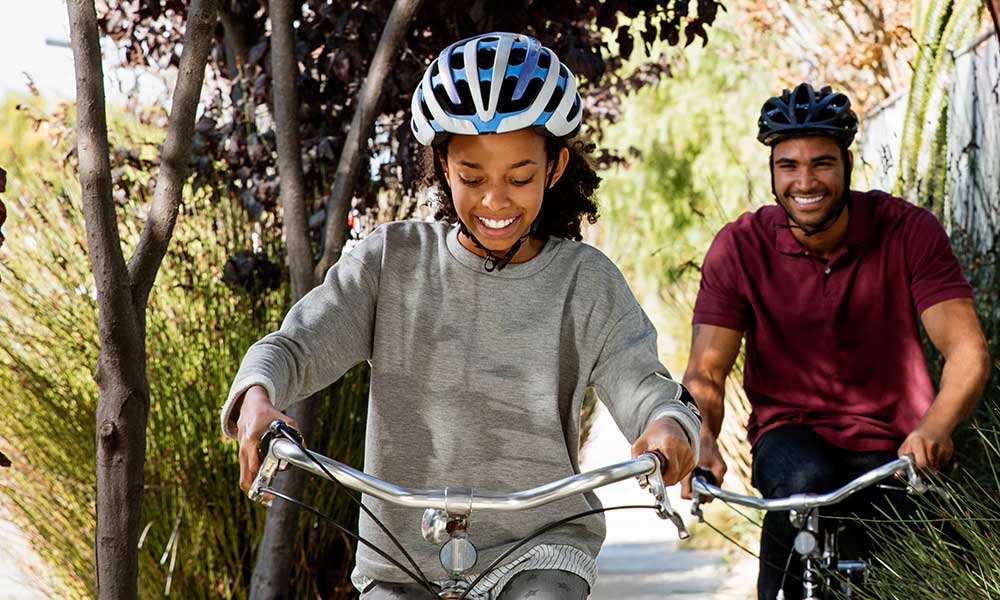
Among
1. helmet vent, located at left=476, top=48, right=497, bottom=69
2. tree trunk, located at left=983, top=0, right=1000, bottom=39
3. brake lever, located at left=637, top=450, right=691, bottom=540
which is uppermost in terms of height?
tree trunk, located at left=983, top=0, right=1000, bottom=39

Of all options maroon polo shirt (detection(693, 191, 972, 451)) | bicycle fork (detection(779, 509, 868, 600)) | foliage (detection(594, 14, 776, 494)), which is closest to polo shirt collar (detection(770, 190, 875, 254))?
maroon polo shirt (detection(693, 191, 972, 451))

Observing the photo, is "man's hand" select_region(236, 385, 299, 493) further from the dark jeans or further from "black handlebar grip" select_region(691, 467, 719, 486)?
the dark jeans

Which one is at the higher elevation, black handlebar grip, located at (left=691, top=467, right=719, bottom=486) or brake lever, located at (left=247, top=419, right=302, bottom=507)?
brake lever, located at (left=247, top=419, right=302, bottom=507)

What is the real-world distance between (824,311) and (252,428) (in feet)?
7.23

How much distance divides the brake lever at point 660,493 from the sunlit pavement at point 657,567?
15.5 feet

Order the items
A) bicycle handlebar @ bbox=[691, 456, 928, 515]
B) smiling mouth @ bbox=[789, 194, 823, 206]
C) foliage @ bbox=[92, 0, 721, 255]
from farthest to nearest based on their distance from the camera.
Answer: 1. foliage @ bbox=[92, 0, 721, 255]
2. smiling mouth @ bbox=[789, 194, 823, 206]
3. bicycle handlebar @ bbox=[691, 456, 928, 515]

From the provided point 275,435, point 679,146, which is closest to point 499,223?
point 275,435

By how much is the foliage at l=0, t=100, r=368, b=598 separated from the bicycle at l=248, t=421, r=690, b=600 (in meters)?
2.51

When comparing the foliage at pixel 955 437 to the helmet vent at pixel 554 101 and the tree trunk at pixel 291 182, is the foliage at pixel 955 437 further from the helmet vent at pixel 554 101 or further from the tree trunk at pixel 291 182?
the tree trunk at pixel 291 182

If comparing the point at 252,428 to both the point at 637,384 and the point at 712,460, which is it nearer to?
the point at 637,384

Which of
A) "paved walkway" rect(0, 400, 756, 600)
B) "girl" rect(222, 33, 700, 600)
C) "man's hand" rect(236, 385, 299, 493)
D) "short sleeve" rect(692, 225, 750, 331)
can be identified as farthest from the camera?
"paved walkway" rect(0, 400, 756, 600)

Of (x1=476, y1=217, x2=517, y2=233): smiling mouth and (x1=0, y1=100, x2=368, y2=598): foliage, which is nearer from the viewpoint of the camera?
(x1=476, y1=217, x2=517, y2=233): smiling mouth

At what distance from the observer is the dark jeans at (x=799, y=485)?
3.66 m

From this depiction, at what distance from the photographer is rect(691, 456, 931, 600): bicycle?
3.26 m
